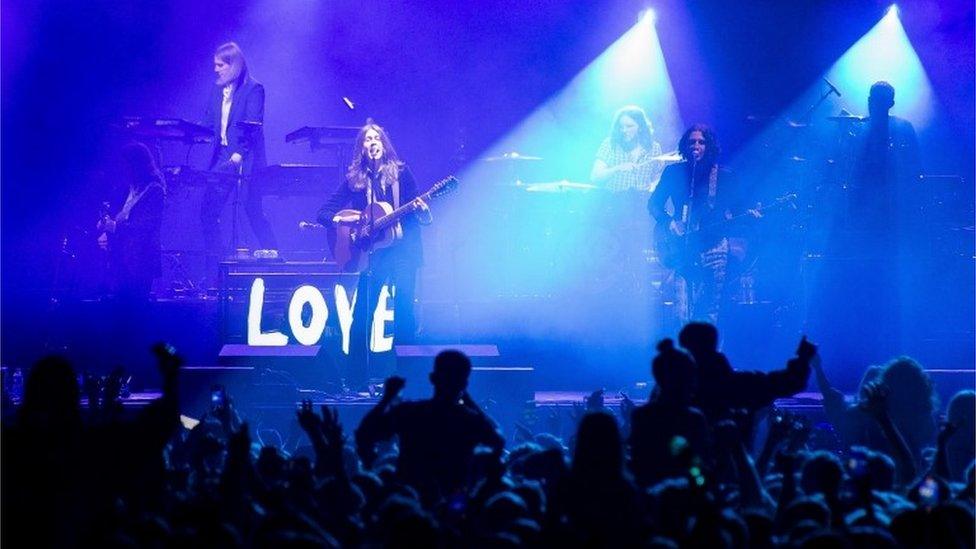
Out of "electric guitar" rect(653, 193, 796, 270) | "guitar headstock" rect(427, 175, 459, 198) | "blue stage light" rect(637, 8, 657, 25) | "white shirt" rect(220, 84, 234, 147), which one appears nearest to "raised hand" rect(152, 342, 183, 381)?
"guitar headstock" rect(427, 175, 459, 198)

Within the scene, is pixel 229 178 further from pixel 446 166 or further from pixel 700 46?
pixel 700 46

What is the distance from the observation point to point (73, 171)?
13289 mm

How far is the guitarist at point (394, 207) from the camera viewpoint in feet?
32.4

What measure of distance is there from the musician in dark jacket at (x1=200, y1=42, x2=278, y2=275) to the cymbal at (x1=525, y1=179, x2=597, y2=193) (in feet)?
11.4

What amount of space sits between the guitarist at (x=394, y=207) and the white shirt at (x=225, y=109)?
4.18 meters

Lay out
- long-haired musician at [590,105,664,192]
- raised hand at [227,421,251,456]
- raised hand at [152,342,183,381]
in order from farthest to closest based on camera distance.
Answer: long-haired musician at [590,105,664,192] < raised hand at [152,342,183,381] < raised hand at [227,421,251,456]

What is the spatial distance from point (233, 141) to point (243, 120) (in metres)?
0.29

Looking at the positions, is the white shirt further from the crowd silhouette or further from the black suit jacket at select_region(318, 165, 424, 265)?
the crowd silhouette

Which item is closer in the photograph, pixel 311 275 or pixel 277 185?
pixel 311 275

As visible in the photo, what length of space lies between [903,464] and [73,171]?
10885mm

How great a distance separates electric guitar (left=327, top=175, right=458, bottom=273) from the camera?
9.92 metres

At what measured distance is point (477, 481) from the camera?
5004 mm

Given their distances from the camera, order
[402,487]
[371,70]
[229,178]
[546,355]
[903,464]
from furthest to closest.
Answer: [371,70] < [229,178] < [546,355] < [903,464] < [402,487]

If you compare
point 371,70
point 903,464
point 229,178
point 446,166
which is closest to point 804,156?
point 446,166
